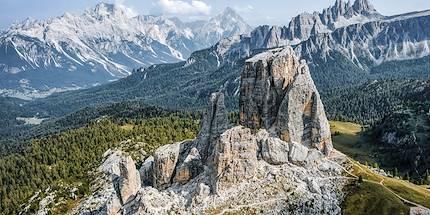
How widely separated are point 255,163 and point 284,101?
23.4 meters

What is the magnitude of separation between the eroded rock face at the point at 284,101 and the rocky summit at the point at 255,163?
279mm

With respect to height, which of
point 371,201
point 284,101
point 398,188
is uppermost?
point 284,101

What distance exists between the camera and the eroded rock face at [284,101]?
5561 inches

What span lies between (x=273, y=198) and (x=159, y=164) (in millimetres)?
31734

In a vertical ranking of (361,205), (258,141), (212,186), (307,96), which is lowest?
(361,205)

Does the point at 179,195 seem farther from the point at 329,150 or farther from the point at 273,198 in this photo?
the point at 329,150

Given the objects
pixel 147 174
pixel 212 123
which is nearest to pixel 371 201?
pixel 212 123

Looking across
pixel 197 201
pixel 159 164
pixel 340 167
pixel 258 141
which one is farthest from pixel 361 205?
pixel 159 164

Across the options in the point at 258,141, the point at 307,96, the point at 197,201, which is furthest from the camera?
the point at 307,96

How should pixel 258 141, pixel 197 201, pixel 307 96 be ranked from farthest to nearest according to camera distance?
1. pixel 307 96
2. pixel 258 141
3. pixel 197 201

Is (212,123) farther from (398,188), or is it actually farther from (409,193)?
(409,193)

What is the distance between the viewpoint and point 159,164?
134 meters

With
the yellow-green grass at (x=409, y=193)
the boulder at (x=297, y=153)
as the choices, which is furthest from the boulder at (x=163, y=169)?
the yellow-green grass at (x=409, y=193)

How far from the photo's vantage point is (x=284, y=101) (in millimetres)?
142000
